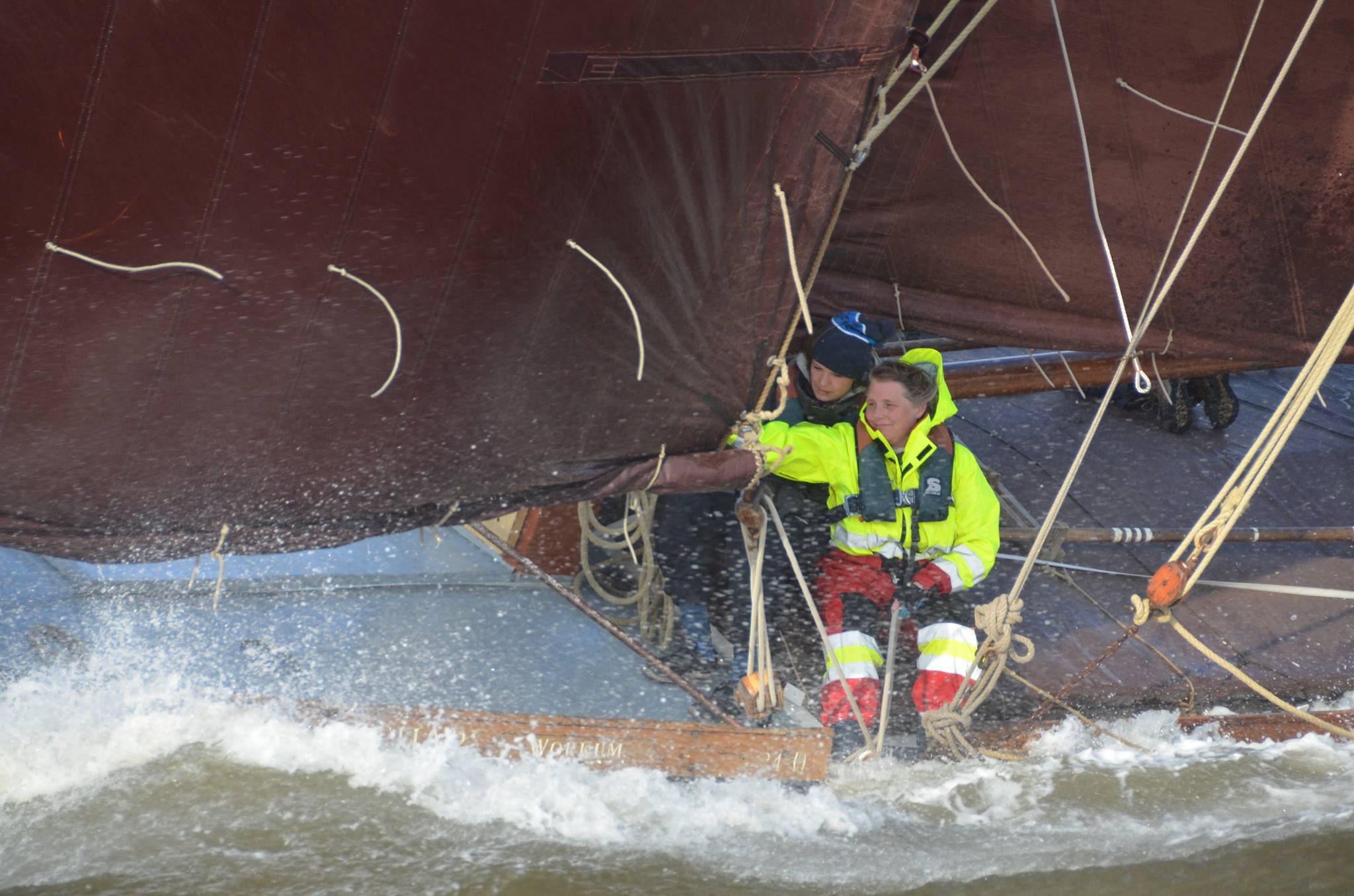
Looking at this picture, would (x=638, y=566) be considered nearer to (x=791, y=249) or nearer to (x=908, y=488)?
(x=908, y=488)

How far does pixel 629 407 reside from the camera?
3170 millimetres

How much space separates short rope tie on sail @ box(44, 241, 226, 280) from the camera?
247cm

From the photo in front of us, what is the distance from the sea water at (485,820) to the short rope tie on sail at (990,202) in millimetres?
1519

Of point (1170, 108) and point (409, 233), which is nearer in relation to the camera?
point (409, 233)

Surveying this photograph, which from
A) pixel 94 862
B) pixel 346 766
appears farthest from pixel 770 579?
pixel 94 862

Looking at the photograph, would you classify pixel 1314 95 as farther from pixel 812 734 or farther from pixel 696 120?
pixel 812 734

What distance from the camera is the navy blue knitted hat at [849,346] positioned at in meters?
3.66

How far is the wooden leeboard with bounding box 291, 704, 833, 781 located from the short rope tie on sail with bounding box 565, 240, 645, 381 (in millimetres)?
851

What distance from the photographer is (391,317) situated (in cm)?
283

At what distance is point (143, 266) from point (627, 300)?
105 cm

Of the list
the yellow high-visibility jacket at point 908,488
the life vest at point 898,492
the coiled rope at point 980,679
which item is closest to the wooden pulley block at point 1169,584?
the coiled rope at point 980,679

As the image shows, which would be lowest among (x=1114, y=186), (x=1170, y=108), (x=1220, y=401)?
(x=1220, y=401)

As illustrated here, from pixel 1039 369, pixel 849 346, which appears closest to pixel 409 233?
pixel 849 346

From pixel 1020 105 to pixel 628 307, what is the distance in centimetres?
147
